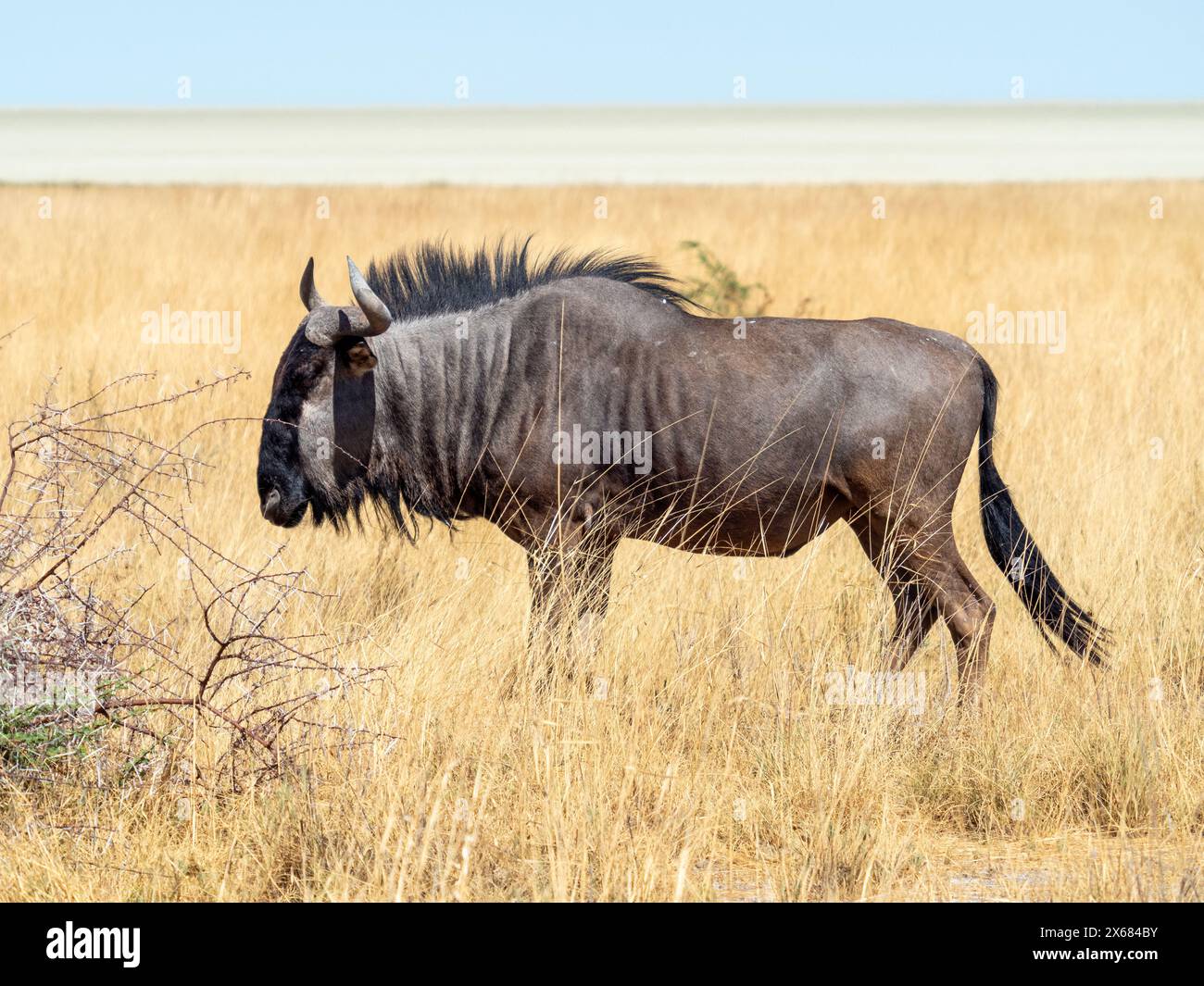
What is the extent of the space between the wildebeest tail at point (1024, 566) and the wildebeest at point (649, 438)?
11 mm

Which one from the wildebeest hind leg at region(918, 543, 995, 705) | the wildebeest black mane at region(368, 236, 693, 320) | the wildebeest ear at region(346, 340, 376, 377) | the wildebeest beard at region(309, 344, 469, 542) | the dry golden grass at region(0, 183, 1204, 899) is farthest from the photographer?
the wildebeest black mane at region(368, 236, 693, 320)

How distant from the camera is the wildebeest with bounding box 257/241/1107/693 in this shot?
17.1 ft

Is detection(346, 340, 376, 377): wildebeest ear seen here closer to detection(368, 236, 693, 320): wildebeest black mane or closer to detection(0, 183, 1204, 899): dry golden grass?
detection(368, 236, 693, 320): wildebeest black mane

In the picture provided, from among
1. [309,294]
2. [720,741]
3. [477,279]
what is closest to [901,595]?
[720,741]

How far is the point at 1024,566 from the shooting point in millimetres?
5477

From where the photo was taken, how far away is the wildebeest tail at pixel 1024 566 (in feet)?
17.1

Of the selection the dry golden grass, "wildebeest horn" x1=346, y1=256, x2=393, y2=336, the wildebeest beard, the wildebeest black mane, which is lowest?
the dry golden grass

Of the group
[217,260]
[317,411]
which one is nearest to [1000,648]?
[317,411]

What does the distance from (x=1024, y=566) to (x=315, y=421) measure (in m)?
2.89

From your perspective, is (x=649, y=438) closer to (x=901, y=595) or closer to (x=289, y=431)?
(x=901, y=595)

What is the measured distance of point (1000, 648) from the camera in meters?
5.51

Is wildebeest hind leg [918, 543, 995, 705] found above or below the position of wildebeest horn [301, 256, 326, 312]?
below

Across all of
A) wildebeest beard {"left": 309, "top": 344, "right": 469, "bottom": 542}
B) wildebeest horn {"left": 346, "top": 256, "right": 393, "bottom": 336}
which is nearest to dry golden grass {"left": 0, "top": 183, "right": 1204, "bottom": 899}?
wildebeest beard {"left": 309, "top": 344, "right": 469, "bottom": 542}
